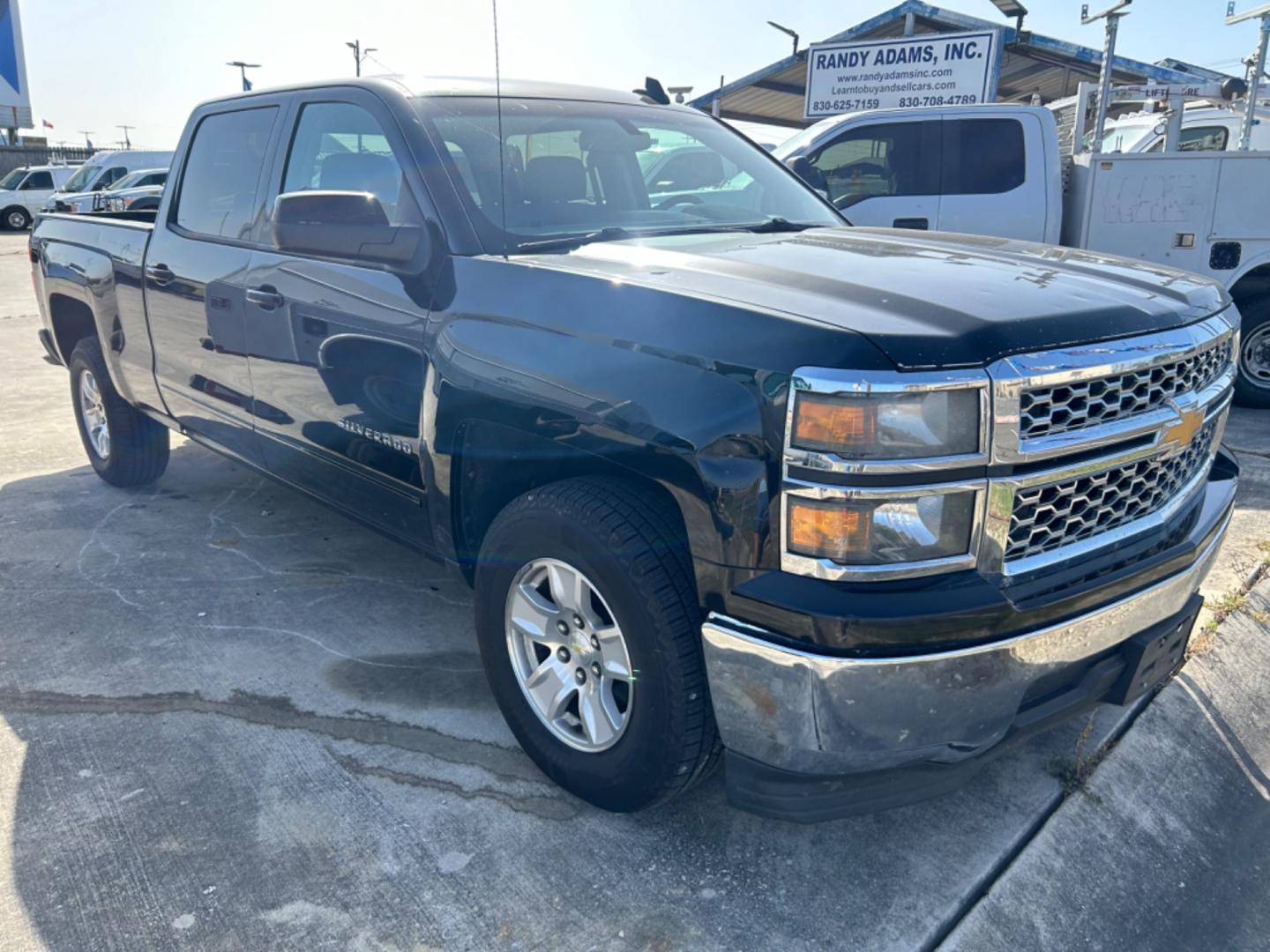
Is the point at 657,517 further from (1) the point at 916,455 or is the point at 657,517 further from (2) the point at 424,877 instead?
(2) the point at 424,877

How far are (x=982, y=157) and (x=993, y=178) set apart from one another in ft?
0.56

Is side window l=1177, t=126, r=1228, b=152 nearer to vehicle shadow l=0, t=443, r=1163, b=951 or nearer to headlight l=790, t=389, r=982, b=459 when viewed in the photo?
vehicle shadow l=0, t=443, r=1163, b=951

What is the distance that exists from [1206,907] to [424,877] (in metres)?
1.88

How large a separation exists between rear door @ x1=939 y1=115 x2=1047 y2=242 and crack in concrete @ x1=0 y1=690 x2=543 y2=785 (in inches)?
Answer: 221

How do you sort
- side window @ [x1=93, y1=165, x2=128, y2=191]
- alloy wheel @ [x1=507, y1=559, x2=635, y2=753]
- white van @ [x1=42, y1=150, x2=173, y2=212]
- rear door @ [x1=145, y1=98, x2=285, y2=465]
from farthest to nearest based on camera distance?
white van @ [x1=42, y1=150, x2=173, y2=212], side window @ [x1=93, y1=165, x2=128, y2=191], rear door @ [x1=145, y1=98, x2=285, y2=465], alloy wheel @ [x1=507, y1=559, x2=635, y2=753]

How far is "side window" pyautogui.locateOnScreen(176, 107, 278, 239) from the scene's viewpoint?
3781 millimetres

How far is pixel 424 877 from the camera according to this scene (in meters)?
2.41

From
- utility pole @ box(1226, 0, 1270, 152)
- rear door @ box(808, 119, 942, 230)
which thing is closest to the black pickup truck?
rear door @ box(808, 119, 942, 230)

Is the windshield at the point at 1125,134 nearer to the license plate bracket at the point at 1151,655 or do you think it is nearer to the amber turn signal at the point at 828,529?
the license plate bracket at the point at 1151,655

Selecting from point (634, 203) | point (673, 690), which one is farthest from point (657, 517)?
point (634, 203)

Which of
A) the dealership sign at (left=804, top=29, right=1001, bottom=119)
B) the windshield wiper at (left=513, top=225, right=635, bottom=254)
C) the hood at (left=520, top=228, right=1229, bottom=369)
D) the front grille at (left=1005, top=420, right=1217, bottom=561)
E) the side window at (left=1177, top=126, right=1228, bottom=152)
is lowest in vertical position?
the front grille at (left=1005, top=420, right=1217, bottom=561)

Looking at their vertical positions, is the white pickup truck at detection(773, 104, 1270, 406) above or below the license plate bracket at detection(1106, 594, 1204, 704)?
above

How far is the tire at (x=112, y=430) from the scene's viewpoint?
5.16 m

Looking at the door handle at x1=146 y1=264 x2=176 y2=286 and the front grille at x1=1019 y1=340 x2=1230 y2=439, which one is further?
the door handle at x1=146 y1=264 x2=176 y2=286
